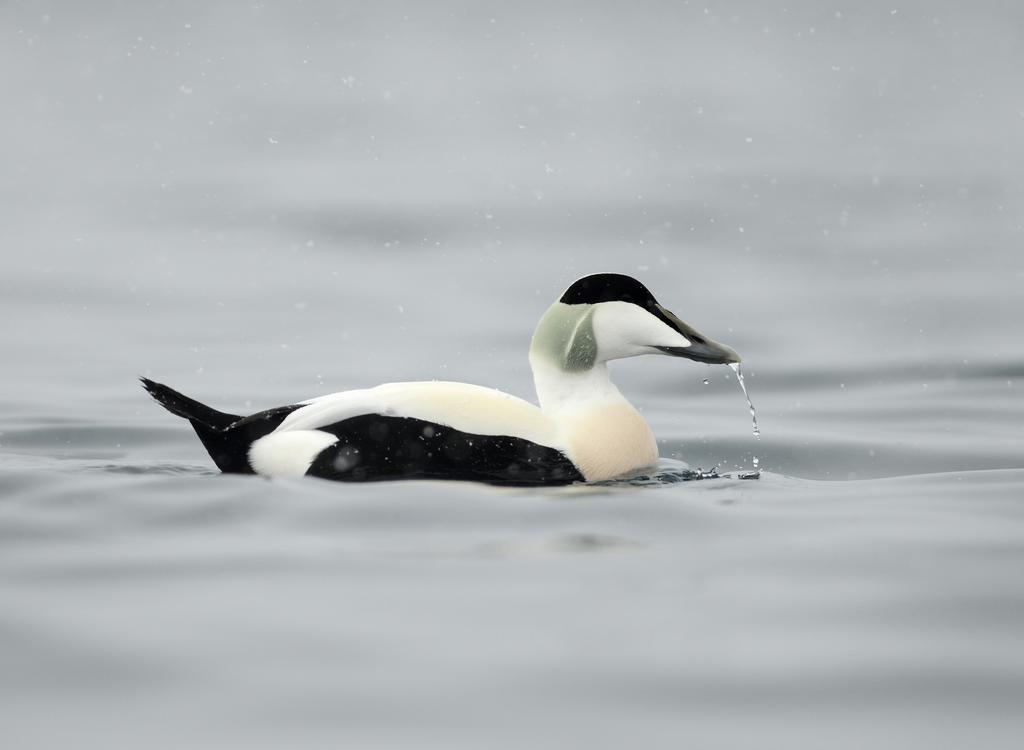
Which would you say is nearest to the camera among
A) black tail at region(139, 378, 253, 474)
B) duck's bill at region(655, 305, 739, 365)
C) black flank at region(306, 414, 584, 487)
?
black flank at region(306, 414, 584, 487)

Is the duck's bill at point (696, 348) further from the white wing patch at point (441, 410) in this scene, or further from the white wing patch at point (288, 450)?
the white wing patch at point (288, 450)

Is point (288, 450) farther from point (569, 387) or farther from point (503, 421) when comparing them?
point (569, 387)

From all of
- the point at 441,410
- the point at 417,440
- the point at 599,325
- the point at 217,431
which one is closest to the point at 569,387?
the point at 599,325

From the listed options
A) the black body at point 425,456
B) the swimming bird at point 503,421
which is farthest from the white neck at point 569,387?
the black body at point 425,456

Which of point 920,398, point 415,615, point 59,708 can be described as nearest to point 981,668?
point 415,615

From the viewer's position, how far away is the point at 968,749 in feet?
10.6

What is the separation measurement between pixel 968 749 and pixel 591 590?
1.18 metres

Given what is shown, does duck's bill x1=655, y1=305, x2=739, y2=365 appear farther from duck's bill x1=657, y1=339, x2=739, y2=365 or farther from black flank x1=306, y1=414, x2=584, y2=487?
black flank x1=306, y1=414, x2=584, y2=487

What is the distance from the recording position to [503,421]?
231 inches

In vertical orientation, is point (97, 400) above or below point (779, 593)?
above

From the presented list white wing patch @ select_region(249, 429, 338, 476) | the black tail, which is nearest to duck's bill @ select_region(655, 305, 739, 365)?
white wing patch @ select_region(249, 429, 338, 476)

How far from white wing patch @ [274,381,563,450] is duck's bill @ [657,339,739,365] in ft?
2.08

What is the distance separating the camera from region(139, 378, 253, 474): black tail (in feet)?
19.7

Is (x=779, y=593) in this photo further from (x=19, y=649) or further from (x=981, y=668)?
(x=19, y=649)
